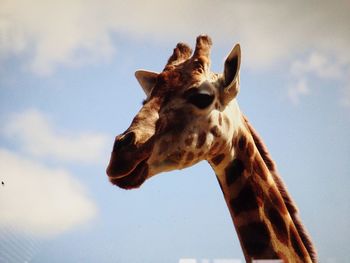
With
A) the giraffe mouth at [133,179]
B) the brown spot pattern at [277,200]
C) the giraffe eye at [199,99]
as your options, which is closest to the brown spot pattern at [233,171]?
the brown spot pattern at [277,200]

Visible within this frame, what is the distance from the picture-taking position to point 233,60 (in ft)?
4.36

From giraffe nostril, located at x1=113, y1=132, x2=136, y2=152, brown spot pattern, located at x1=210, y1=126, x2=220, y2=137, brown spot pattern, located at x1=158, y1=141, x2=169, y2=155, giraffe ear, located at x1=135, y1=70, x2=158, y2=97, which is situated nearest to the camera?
giraffe nostril, located at x1=113, y1=132, x2=136, y2=152

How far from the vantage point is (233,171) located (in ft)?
4.36

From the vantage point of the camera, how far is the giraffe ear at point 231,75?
51.6 inches

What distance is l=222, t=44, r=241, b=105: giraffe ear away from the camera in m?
1.31

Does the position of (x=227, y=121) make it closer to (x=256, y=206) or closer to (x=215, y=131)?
(x=215, y=131)

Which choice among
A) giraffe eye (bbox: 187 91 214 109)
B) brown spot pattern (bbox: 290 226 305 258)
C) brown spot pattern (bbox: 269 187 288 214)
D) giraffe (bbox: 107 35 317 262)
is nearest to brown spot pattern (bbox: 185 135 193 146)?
giraffe (bbox: 107 35 317 262)

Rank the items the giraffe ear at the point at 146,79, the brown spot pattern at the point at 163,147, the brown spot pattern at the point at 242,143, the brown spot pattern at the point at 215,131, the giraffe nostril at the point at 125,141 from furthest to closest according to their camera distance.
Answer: the giraffe ear at the point at 146,79 → the brown spot pattern at the point at 242,143 → the brown spot pattern at the point at 215,131 → the brown spot pattern at the point at 163,147 → the giraffe nostril at the point at 125,141

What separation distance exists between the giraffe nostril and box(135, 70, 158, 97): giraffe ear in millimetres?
512

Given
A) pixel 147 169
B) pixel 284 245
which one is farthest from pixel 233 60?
pixel 284 245

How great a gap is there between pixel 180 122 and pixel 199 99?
0.10 m

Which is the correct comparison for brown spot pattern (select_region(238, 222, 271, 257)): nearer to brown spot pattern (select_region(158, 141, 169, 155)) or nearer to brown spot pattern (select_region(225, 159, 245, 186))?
brown spot pattern (select_region(225, 159, 245, 186))

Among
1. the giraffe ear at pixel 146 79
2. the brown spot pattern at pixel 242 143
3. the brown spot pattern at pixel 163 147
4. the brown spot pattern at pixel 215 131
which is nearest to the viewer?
the brown spot pattern at pixel 163 147

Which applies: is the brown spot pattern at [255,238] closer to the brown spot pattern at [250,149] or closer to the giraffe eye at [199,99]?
the brown spot pattern at [250,149]
